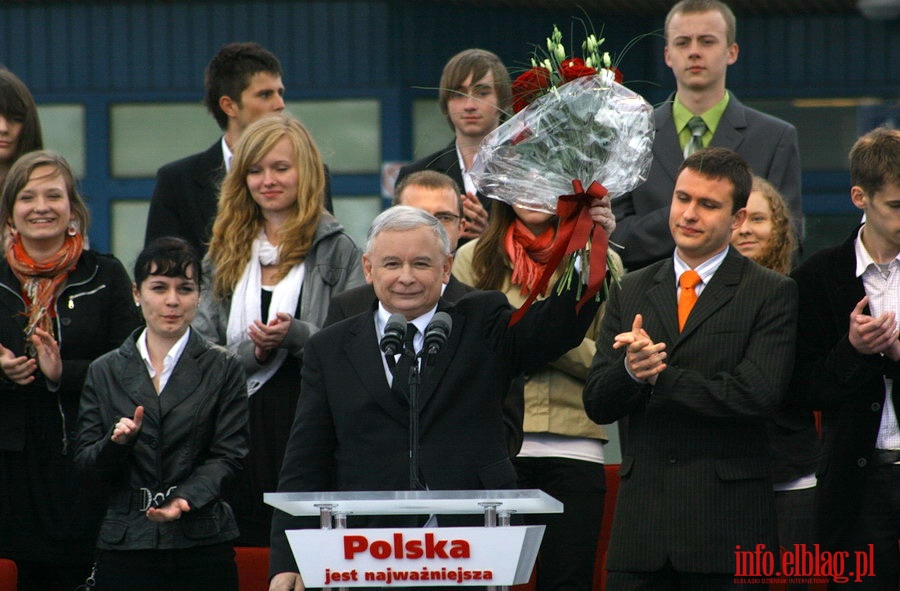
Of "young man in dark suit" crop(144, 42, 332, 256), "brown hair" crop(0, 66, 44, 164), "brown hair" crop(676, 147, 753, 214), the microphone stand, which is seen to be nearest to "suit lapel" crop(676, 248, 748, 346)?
"brown hair" crop(676, 147, 753, 214)

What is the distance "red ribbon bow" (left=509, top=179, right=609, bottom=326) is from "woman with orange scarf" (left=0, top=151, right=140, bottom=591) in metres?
2.51

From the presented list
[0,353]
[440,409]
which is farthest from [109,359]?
[440,409]

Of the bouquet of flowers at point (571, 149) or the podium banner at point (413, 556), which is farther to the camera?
the bouquet of flowers at point (571, 149)

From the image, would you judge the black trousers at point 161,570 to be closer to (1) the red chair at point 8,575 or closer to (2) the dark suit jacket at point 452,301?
(1) the red chair at point 8,575

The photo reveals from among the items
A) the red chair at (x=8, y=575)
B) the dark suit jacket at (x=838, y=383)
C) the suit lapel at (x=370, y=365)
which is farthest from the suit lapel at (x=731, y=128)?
the red chair at (x=8, y=575)

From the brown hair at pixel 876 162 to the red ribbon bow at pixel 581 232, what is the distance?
133 cm

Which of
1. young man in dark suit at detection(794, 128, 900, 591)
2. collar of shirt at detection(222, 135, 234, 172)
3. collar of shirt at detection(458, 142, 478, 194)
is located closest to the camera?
young man in dark suit at detection(794, 128, 900, 591)

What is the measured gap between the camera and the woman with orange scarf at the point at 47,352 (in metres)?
5.93

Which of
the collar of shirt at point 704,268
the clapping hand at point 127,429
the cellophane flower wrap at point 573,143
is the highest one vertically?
the cellophane flower wrap at point 573,143

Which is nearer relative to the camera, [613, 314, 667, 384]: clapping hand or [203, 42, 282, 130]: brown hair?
[613, 314, 667, 384]: clapping hand

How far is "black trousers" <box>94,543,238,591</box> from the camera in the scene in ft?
17.5

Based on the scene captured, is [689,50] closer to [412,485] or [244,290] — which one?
[244,290]

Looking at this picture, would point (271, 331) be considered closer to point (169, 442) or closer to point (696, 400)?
point (169, 442)

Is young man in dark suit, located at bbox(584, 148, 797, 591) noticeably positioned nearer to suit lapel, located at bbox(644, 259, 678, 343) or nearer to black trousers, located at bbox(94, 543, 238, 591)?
suit lapel, located at bbox(644, 259, 678, 343)
